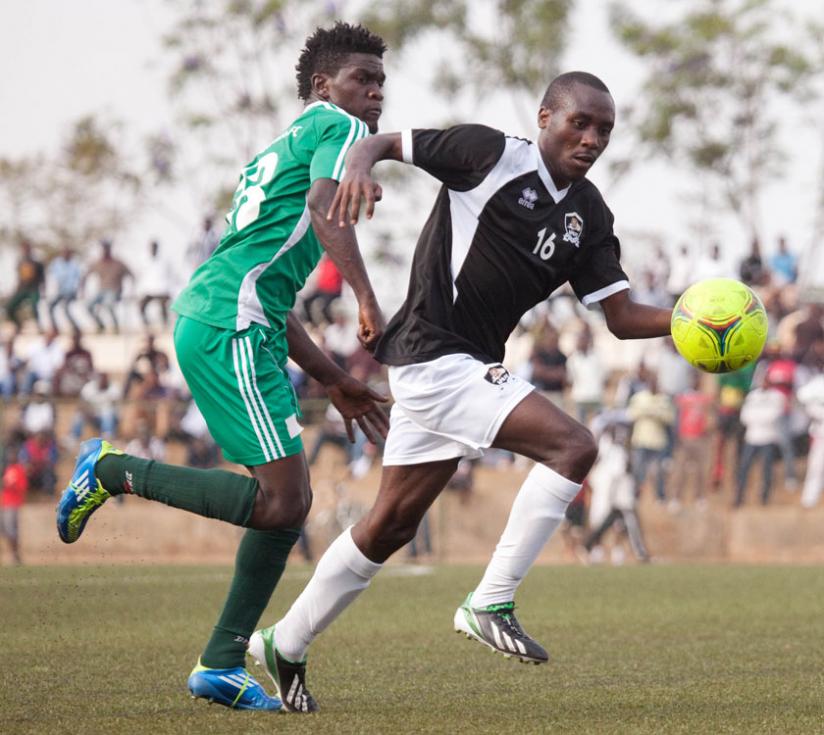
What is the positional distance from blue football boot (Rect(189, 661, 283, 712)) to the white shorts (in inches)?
42.1

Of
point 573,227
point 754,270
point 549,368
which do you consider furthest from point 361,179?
point 754,270

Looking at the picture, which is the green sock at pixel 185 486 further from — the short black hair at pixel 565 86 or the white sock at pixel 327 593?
the short black hair at pixel 565 86

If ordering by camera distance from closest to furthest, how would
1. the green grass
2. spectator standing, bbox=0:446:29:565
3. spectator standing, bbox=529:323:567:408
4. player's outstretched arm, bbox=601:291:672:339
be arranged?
the green grass < player's outstretched arm, bbox=601:291:672:339 < spectator standing, bbox=0:446:29:565 < spectator standing, bbox=529:323:567:408

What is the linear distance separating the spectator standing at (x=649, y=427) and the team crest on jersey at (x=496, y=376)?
13583 mm

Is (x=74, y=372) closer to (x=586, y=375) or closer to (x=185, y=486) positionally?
(x=586, y=375)

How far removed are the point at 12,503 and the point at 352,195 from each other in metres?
14.7

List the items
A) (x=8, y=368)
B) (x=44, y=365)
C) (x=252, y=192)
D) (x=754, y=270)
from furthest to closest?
(x=754, y=270)
(x=8, y=368)
(x=44, y=365)
(x=252, y=192)

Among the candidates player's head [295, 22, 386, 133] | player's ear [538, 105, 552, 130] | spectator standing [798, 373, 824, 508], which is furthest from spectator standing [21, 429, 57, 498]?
player's ear [538, 105, 552, 130]

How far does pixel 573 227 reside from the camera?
599 centimetres

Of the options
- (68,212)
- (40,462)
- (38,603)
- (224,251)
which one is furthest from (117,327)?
(68,212)

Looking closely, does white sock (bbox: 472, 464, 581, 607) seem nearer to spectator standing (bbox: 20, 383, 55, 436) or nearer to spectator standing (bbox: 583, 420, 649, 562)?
spectator standing (bbox: 583, 420, 649, 562)

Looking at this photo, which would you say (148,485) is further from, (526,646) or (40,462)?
(40,462)

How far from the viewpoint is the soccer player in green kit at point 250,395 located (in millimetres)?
5848

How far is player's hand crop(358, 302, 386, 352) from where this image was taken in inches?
218
